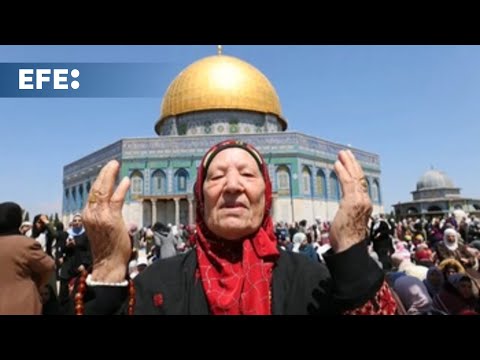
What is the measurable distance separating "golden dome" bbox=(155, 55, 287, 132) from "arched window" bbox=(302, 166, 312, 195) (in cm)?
378

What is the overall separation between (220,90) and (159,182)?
536cm

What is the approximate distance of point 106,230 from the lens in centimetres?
93

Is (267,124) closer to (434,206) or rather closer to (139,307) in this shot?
(434,206)

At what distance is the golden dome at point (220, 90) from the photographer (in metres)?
19.8

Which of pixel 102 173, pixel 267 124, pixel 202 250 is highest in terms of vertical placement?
pixel 267 124

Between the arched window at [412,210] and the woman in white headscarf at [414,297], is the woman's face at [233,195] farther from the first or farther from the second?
the arched window at [412,210]

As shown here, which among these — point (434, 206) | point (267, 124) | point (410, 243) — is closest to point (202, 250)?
point (410, 243)

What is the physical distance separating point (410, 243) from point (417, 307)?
5102mm

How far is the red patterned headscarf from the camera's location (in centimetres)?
100

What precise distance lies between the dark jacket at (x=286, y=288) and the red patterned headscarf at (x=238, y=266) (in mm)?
33

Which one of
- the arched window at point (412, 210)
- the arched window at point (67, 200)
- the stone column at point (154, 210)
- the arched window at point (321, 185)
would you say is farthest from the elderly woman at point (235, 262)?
the arched window at point (412, 210)

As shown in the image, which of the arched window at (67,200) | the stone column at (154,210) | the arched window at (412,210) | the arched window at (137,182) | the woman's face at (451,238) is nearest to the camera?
the woman's face at (451,238)

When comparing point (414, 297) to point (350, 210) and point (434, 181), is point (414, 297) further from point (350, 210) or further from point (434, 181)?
point (434, 181)

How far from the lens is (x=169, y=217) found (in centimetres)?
1866
